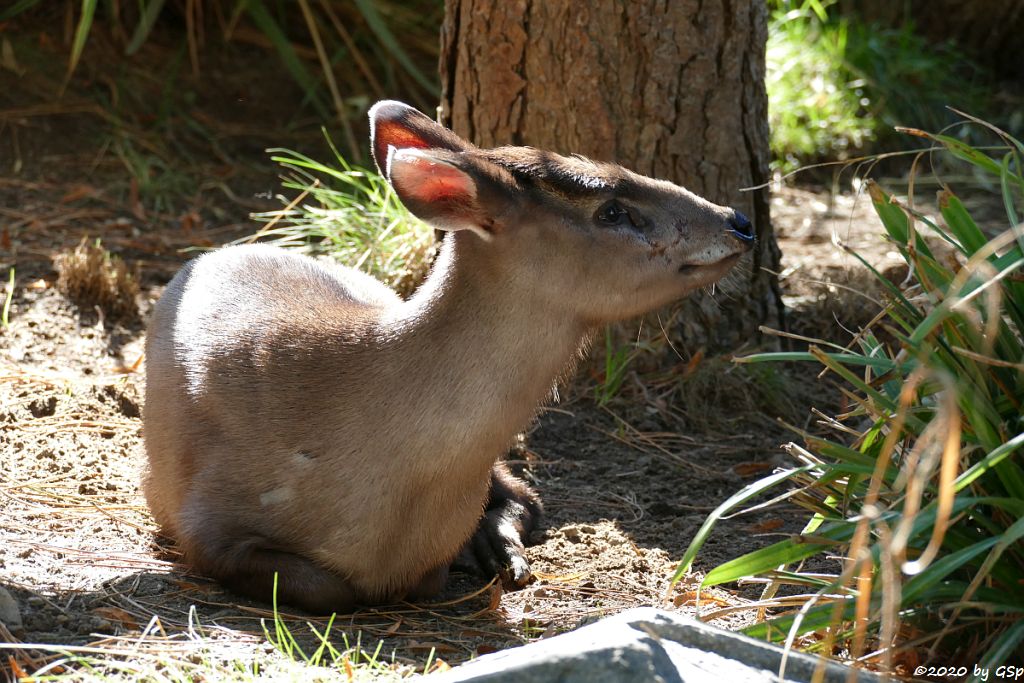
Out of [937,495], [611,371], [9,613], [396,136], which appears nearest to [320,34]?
[611,371]

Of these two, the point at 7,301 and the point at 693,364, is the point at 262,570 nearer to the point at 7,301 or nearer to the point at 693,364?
the point at 693,364

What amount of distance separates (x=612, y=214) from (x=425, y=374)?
738 millimetres

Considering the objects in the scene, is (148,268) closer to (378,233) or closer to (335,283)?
(378,233)

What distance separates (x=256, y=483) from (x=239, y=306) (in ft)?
2.22

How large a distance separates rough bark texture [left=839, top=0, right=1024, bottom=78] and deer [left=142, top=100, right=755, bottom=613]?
6.40 metres

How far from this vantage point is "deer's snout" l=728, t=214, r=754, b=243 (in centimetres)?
396

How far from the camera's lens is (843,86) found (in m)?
8.58

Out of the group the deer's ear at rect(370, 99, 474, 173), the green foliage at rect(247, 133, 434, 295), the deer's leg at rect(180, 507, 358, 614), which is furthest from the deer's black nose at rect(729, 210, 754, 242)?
the green foliage at rect(247, 133, 434, 295)

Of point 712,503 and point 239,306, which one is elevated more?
point 239,306

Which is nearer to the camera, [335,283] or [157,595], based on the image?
[157,595]

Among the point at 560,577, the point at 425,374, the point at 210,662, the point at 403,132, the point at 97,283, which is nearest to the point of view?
the point at 210,662

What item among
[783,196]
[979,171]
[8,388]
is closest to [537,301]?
[8,388]

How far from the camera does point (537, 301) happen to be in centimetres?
383

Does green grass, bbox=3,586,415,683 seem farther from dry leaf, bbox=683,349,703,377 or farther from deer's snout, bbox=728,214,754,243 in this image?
dry leaf, bbox=683,349,703,377
